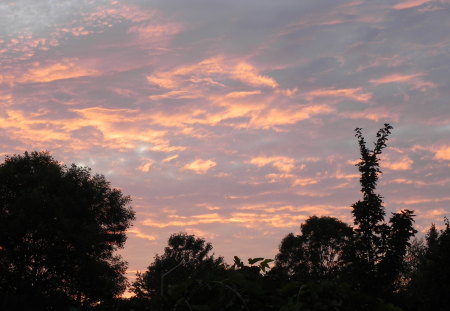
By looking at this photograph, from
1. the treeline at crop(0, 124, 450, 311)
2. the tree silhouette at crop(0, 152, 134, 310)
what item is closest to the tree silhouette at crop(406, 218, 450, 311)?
the treeline at crop(0, 124, 450, 311)

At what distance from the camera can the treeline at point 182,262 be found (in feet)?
12.9

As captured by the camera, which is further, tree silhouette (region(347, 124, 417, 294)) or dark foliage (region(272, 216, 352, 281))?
dark foliage (region(272, 216, 352, 281))

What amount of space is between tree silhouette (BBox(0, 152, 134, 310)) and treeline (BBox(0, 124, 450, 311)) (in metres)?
0.09

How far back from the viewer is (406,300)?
5.04 metres

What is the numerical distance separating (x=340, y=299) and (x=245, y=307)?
64 cm

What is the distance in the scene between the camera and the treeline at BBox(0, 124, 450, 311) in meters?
3.92

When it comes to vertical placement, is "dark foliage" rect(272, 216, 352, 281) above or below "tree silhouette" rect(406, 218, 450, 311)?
above

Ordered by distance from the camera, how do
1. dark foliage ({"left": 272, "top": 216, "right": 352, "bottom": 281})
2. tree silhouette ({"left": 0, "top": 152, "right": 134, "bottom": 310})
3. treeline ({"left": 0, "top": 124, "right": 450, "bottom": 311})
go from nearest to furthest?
treeline ({"left": 0, "top": 124, "right": 450, "bottom": 311})
tree silhouette ({"left": 0, "top": 152, "right": 134, "bottom": 310})
dark foliage ({"left": 272, "top": 216, "right": 352, "bottom": 281})

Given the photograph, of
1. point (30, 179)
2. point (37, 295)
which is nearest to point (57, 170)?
point (30, 179)

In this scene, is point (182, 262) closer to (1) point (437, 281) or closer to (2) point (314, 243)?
(1) point (437, 281)

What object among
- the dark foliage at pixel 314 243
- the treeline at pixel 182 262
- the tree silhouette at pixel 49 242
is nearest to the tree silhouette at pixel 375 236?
the treeline at pixel 182 262

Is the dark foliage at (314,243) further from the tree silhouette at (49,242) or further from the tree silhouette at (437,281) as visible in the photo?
the tree silhouette at (437,281)

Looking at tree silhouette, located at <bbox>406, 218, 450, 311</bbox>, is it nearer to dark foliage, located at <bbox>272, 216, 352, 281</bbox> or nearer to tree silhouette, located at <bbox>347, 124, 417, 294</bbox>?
tree silhouette, located at <bbox>347, 124, 417, 294</bbox>

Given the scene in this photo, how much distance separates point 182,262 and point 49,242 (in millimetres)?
50128
